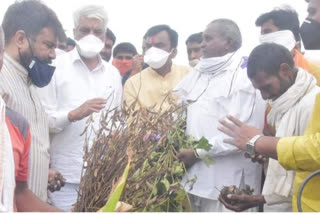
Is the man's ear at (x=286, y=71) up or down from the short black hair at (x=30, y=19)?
down

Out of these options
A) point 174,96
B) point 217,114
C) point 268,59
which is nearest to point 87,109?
point 174,96

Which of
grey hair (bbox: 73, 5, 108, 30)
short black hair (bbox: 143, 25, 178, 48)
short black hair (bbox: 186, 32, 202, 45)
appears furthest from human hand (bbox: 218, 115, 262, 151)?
short black hair (bbox: 186, 32, 202, 45)

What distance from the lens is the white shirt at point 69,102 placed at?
3.79 meters

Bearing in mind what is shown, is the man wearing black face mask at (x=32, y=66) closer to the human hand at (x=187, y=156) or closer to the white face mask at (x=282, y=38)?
the human hand at (x=187, y=156)

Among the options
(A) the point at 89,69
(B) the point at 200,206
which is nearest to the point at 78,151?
(A) the point at 89,69

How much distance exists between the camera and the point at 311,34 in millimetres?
3270

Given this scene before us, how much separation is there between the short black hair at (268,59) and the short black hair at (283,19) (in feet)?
3.04

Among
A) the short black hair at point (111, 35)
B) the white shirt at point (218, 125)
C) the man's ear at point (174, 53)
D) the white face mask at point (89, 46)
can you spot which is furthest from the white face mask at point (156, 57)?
the short black hair at point (111, 35)

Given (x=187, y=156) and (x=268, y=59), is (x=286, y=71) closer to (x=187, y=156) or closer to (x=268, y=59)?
(x=268, y=59)

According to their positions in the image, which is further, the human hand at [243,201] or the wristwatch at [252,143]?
the human hand at [243,201]

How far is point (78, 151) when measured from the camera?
3855mm

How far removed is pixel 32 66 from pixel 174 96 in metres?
1.24

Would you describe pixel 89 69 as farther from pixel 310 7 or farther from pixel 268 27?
pixel 310 7

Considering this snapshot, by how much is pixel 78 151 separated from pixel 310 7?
1840 millimetres
